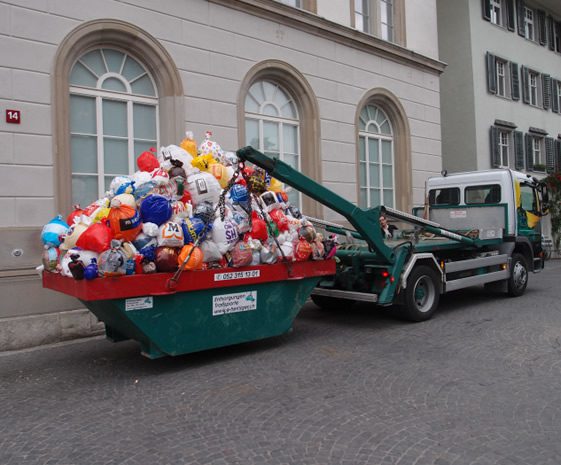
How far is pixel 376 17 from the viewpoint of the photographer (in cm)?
1285

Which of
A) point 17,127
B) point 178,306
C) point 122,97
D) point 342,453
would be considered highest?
point 122,97

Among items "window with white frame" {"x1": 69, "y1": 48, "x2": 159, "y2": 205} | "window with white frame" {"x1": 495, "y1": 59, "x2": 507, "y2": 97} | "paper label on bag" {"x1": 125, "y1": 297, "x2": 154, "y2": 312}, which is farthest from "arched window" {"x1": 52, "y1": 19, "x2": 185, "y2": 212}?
"window with white frame" {"x1": 495, "y1": 59, "x2": 507, "y2": 97}

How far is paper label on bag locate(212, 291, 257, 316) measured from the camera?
17.8 ft

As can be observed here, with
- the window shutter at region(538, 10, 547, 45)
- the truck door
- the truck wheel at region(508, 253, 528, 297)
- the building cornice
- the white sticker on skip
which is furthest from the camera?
the window shutter at region(538, 10, 547, 45)

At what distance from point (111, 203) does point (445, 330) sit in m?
4.69

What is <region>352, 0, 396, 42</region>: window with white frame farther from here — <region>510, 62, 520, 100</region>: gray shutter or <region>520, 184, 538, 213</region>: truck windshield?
<region>510, 62, 520, 100</region>: gray shutter

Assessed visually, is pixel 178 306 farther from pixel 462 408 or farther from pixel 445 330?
pixel 445 330

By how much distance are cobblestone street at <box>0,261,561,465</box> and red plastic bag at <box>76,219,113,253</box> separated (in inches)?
53.7

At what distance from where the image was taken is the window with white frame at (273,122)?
1043 centimetres

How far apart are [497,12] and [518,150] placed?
518cm

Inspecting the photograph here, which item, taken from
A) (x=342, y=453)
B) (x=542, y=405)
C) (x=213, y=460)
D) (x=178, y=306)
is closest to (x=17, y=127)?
(x=178, y=306)

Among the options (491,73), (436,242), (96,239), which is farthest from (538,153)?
(96,239)

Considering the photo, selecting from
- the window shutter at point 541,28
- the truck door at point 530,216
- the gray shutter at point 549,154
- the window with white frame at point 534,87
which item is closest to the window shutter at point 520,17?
the window shutter at point 541,28

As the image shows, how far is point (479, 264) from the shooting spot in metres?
8.75
